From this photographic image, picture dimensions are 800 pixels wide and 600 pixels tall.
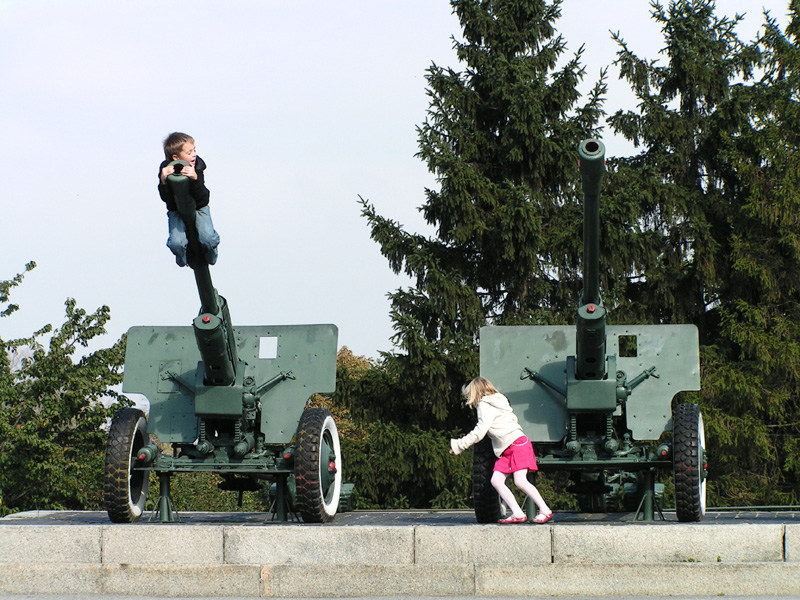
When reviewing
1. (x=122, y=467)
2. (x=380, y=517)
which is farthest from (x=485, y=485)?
(x=122, y=467)

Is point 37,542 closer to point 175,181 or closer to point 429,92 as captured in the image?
point 175,181

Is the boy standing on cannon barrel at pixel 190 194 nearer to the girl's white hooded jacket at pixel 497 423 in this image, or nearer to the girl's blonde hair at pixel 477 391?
the girl's blonde hair at pixel 477 391

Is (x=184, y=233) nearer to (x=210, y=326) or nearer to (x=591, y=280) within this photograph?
(x=210, y=326)

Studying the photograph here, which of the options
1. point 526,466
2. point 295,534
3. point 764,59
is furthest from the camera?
point 764,59

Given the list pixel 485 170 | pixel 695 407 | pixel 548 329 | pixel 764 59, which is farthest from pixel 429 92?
pixel 695 407

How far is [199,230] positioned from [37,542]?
233cm

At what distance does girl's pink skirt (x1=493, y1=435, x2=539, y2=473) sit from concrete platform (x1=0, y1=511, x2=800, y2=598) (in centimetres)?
133

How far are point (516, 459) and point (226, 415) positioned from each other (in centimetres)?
250

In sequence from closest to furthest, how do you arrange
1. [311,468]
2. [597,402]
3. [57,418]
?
[311,468] → [597,402] → [57,418]

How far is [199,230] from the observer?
23.7ft

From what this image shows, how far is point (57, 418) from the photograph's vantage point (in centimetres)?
1565

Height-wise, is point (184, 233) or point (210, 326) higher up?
point (184, 233)

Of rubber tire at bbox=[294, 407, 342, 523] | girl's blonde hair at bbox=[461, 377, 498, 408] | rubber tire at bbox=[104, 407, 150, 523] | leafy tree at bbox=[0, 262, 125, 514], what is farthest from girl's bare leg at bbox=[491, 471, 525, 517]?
leafy tree at bbox=[0, 262, 125, 514]

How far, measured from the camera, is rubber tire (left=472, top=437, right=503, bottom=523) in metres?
8.61
